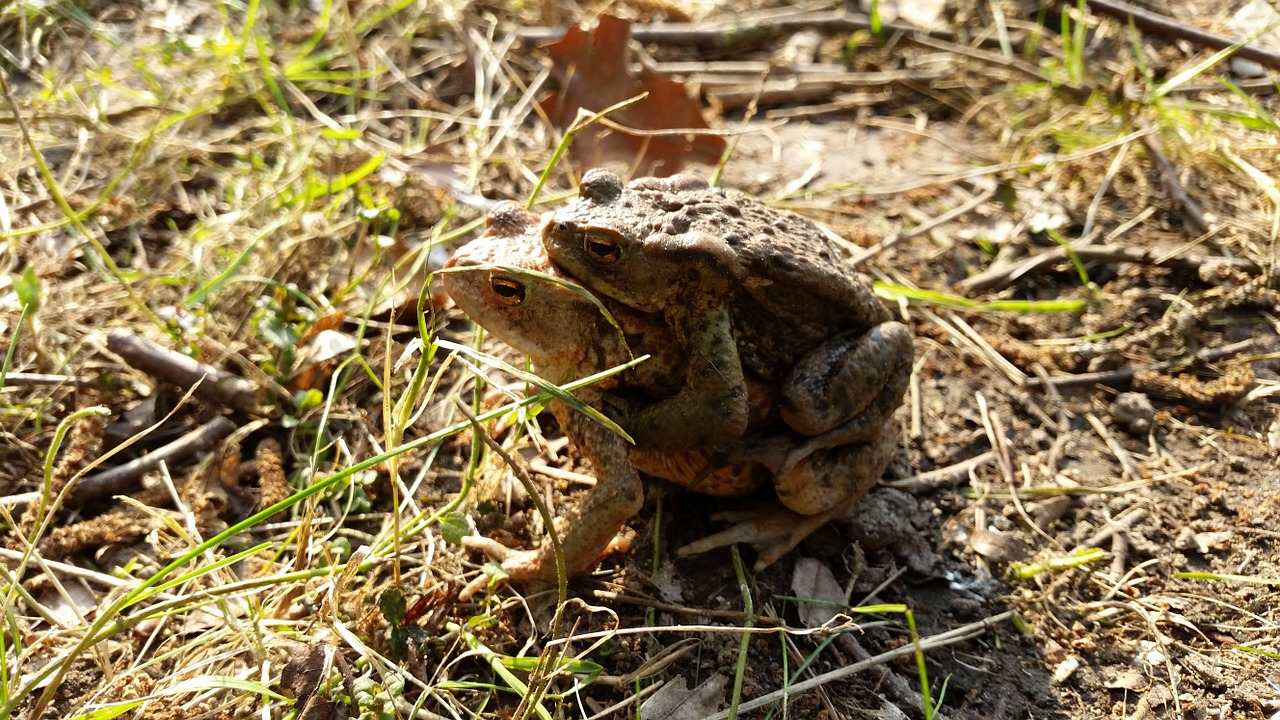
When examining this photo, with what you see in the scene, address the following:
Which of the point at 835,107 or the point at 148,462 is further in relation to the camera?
the point at 835,107

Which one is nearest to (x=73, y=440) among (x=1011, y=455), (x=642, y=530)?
(x=642, y=530)

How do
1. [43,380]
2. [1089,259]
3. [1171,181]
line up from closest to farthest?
[43,380] → [1089,259] → [1171,181]

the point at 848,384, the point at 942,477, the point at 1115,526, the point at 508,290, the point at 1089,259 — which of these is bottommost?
the point at 1115,526

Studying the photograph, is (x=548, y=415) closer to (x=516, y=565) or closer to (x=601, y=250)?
(x=516, y=565)

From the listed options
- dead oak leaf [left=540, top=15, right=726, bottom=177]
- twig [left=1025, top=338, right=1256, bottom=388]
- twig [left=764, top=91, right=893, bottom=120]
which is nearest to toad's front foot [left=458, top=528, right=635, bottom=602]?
dead oak leaf [left=540, top=15, right=726, bottom=177]

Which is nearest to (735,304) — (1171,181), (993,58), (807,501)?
(807,501)

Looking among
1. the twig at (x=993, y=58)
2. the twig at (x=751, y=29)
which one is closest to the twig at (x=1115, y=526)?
the twig at (x=993, y=58)

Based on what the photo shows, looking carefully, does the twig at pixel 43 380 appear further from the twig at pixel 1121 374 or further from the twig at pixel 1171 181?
the twig at pixel 1171 181
